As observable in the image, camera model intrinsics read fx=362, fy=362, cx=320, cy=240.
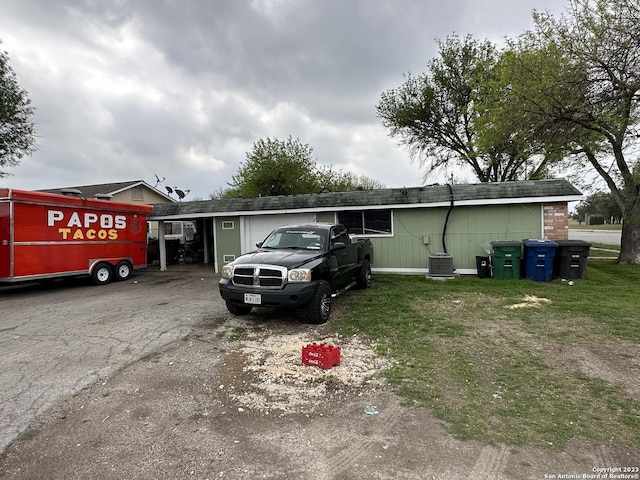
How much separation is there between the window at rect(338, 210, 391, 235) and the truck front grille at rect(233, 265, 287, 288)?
6.95 meters

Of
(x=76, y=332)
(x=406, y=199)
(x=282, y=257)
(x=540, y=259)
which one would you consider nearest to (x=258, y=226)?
(x=406, y=199)

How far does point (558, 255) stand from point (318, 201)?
760cm

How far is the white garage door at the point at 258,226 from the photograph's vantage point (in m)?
14.0

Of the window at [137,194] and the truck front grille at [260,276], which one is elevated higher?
the window at [137,194]

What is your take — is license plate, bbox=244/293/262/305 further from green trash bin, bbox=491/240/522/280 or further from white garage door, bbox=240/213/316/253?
white garage door, bbox=240/213/316/253

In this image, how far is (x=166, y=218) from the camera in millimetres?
15602

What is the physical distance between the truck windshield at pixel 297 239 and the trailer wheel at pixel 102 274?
716 cm

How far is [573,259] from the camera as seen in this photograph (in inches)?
390

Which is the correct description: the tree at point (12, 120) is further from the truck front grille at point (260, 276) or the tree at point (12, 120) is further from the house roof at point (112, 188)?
the truck front grille at point (260, 276)

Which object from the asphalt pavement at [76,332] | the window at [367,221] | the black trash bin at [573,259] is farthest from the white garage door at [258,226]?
the black trash bin at [573,259]

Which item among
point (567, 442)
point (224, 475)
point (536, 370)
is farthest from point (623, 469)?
point (224, 475)

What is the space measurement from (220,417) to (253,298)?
2890 mm

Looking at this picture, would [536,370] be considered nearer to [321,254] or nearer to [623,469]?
[623,469]

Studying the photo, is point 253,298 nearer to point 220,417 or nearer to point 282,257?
point 282,257
